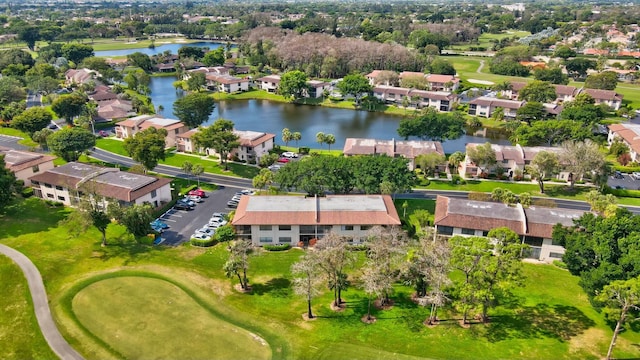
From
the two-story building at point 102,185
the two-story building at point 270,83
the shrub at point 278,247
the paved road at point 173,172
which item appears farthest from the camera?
the two-story building at point 270,83

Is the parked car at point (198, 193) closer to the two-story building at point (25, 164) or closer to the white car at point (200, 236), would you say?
the white car at point (200, 236)

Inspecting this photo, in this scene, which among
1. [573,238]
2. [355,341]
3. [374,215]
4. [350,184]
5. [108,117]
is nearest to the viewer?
[355,341]

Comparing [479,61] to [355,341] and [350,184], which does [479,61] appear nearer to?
[350,184]

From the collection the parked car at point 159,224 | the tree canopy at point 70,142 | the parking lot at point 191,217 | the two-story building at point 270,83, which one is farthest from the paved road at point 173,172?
the two-story building at point 270,83

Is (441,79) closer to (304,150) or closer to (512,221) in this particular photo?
(304,150)

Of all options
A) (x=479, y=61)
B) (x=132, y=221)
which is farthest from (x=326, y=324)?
(x=479, y=61)

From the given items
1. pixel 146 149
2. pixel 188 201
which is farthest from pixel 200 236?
pixel 146 149

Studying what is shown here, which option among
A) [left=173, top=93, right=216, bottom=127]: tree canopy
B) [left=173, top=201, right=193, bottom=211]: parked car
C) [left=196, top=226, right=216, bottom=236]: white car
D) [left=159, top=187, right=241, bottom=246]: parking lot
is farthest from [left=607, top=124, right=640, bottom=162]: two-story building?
[left=173, top=93, right=216, bottom=127]: tree canopy
